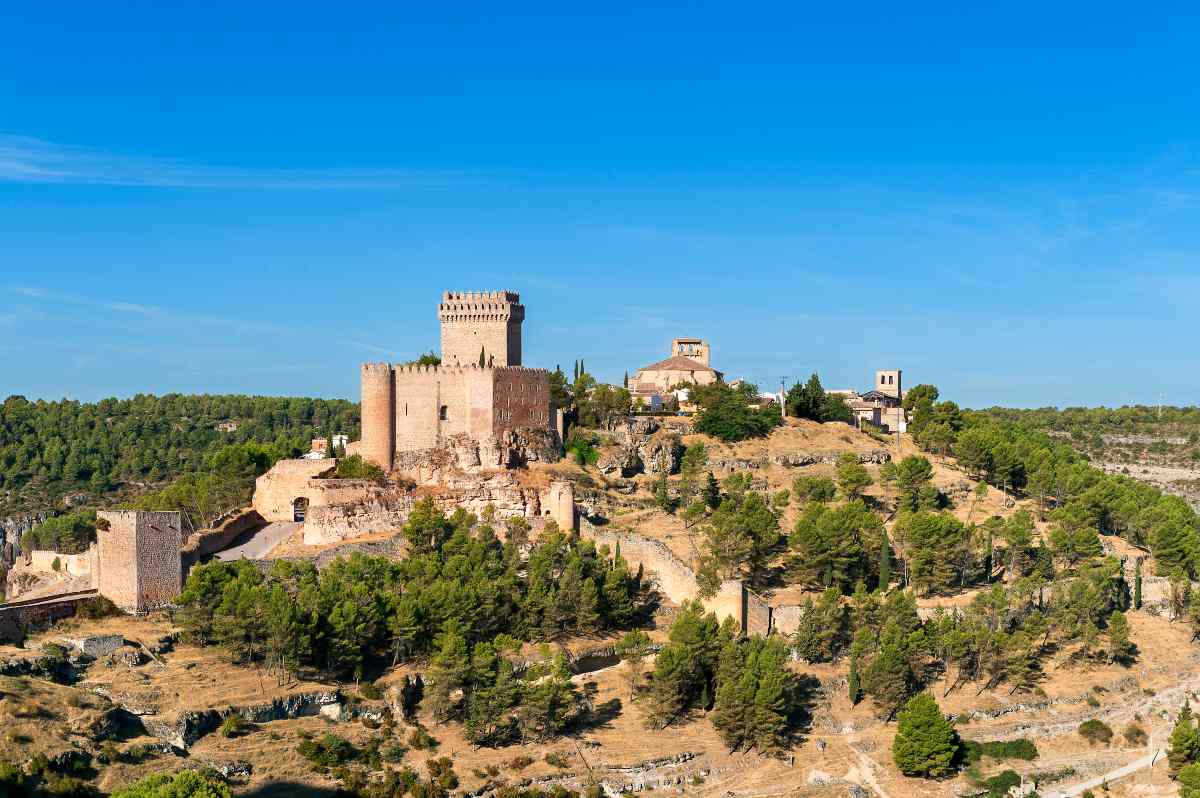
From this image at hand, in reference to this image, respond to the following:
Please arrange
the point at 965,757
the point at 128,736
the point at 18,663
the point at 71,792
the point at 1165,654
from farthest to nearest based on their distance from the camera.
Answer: the point at 1165,654, the point at 965,757, the point at 18,663, the point at 128,736, the point at 71,792

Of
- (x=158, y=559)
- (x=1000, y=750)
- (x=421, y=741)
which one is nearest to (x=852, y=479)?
(x=1000, y=750)

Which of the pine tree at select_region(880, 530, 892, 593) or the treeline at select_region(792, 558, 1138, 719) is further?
the pine tree at select_region(880, 530, 892, 593)

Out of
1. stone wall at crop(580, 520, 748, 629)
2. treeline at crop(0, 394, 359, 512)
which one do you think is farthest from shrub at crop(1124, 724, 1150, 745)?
treeline at crop(0, 394, 359, 512)

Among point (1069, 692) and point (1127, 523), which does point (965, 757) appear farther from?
point (1127, 523)

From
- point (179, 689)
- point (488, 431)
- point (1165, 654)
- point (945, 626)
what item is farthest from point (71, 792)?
point (1165, 654)

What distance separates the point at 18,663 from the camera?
3322 cm

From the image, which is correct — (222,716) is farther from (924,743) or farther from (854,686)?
(924,743)

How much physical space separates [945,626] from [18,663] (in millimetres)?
28537

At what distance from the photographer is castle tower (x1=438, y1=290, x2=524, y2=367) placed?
50.3m

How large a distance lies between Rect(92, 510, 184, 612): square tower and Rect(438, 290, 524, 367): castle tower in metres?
15.0

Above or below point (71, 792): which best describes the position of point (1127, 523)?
above

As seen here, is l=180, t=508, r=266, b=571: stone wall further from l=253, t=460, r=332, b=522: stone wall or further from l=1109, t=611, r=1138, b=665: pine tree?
l=1109, t=611, r=1138, b=665: pine tree

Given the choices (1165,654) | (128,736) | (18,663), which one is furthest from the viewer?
(1165,654)

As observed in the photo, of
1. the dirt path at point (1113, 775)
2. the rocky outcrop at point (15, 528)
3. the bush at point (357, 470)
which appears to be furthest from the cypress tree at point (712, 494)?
the rocky outcrop at point (15, 528)
